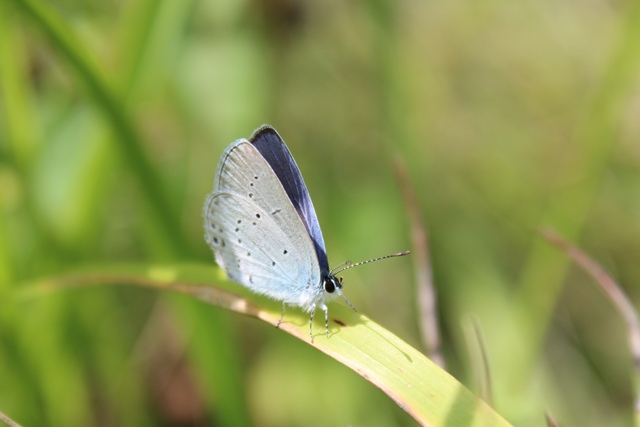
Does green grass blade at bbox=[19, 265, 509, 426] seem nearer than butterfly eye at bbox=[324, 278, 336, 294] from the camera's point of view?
Yes

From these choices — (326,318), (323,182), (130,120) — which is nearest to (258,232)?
(326,318)

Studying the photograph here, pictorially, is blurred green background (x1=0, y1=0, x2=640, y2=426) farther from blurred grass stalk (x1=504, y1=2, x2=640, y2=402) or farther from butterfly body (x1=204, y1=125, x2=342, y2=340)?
butterfly body (x1=204, y1=125, x2=342, y2=340)

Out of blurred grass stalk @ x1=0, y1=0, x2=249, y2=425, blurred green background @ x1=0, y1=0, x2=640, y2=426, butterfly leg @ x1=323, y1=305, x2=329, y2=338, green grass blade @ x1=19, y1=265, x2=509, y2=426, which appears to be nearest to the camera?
green grass blade @ x1=19, y1=265, x2=509, y2=426

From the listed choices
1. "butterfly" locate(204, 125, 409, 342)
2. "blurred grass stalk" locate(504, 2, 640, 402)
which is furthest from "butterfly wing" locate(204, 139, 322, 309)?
"blurred grass stalk" locate(504, 2, 640, 402)

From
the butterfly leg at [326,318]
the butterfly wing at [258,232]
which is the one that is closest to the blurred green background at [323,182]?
the butterfly wing at [258,232]

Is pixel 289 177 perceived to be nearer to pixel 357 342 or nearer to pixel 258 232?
pixel 258 232

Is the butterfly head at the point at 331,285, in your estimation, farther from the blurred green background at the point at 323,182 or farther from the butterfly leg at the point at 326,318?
the blurred green background at the point at 323,182

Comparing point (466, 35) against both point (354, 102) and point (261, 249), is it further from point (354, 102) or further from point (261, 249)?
point (261, 249)
